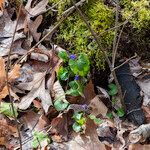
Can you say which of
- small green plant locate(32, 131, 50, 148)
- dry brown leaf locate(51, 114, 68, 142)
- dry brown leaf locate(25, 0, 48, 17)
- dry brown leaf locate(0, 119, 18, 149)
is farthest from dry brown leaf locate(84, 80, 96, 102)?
dry brown leaf locate(25, 0, 48, 17)

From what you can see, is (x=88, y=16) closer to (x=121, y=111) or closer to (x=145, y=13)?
(x=145, y=13)

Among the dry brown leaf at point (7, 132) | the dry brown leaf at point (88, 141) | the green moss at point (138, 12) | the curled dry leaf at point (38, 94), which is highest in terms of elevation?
the green moss at point (138, 12)

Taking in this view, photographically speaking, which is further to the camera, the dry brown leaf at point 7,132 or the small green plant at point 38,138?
the dry brown leaf at point 7,132

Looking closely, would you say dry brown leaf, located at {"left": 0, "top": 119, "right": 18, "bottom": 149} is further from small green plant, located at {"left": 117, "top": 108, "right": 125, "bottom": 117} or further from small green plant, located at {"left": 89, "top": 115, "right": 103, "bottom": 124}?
small green plant, located at {"left": 117, "top": 108, "right": 125, "bottom": 117}

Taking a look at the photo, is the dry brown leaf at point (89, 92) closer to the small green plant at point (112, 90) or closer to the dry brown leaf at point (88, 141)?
the small green plant at point (112, 90)

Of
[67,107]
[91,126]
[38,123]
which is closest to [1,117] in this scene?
[38,123]

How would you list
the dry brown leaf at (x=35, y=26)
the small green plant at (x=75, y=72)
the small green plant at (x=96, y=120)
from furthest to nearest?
1. the dry brown leaf at (x=35, y=26)
2. the small green plant at (x=75, y=72)
3. the small green plant at (x=96, y=120)

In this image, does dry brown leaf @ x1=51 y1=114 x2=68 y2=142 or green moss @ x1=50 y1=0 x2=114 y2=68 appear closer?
dry brown leaf @ x1=51 y1=114 x2=68 y2=142

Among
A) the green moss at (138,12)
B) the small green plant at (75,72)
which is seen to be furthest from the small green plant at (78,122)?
the green moss at (138,12)
